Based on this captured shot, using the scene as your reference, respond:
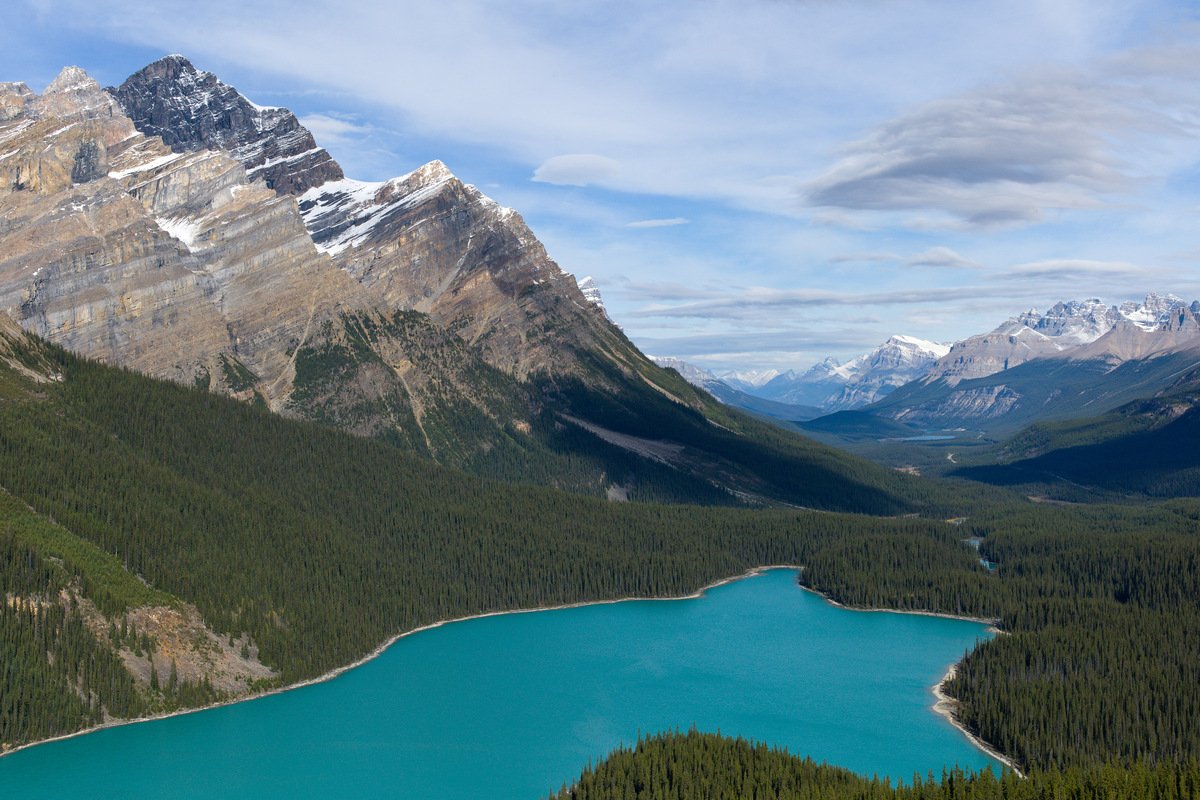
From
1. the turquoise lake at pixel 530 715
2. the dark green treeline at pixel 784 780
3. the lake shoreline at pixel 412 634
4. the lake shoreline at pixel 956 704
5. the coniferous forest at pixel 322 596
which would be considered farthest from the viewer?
the lake shoreline at pixel 412 634

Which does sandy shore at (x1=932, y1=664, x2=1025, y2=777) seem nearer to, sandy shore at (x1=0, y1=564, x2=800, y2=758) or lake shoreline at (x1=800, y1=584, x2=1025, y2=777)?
lake shoreline at (x1=800, y1=584, x2=1025, y2=777)

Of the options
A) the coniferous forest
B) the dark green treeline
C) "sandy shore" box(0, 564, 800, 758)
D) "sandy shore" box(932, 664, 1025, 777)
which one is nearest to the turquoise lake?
"sandy shore" box(0, 564, 800, 758)

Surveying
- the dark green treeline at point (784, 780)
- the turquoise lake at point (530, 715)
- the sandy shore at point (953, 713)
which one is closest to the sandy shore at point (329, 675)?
the turquoise lake at point (530, 715)

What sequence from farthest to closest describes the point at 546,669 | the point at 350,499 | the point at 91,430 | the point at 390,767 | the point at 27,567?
the point at 350,499 < the point at 91,430 < the point at 546,669 < the point at 27,567 < the point at 390,767

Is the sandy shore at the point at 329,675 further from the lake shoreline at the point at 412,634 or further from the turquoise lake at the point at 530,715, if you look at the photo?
the turquoise lake at the point at 530,715

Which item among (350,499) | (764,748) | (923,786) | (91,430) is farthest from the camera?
(350,499)

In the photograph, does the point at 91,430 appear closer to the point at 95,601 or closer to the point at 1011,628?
the point at 95,601

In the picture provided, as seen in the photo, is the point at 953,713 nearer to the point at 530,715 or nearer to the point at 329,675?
the point at 530,715

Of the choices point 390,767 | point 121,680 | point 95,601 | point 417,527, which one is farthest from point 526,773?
point 417,527
